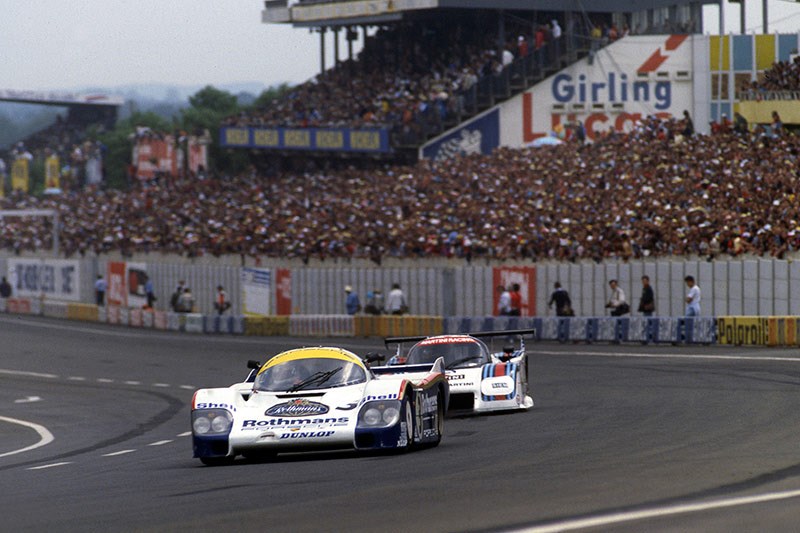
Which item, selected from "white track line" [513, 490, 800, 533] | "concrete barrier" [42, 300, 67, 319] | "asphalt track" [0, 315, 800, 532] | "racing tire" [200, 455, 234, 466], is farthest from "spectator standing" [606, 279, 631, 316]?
"concrete barrier" [42, 300, 67, 319]

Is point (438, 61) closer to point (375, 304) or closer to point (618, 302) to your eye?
point (375, 304)

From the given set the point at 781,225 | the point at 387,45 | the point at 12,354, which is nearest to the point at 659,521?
the point at 781,225

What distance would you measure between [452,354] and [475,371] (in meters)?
0.56

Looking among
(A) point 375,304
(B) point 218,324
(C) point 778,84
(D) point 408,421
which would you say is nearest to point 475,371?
(D) point 408,421

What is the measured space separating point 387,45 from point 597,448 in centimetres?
4894

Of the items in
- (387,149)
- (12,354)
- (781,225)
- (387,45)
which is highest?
(387,45)

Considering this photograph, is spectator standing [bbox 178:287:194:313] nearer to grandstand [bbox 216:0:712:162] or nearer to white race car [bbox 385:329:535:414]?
grandstand [bbox 216:0:712:162]

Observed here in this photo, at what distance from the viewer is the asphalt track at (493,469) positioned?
8.64 metres

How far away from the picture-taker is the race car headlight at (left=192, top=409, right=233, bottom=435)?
511 inches

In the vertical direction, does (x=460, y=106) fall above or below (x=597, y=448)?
above

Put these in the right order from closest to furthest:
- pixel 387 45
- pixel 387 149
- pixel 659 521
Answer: pixel 659 521
pixel 387 149
pixel 387 45

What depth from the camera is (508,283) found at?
36.2 m

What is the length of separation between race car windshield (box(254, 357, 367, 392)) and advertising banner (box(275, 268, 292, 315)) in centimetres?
2834

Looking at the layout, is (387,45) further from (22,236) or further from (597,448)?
(597,448)
